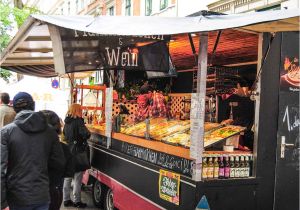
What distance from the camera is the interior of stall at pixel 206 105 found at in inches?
189

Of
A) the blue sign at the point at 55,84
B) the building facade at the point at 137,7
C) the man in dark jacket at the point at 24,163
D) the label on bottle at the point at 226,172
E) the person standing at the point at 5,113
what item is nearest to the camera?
the man in dark jacket at the point at 24,163

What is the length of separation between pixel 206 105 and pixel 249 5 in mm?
6325

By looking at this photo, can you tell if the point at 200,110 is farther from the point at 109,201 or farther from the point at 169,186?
the point at 109,201

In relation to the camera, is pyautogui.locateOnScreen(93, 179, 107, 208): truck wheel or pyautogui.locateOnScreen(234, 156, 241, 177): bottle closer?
pyautogui.locateOnScreen(234, 156, 241, 177): bottle

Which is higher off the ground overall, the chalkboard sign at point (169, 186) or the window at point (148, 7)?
the window at point (148, 7)

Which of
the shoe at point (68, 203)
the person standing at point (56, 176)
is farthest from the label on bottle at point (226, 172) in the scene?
the shoe at point (68, 203)

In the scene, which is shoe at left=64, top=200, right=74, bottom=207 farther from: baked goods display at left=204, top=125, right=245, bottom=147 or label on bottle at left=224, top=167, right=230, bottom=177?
label on bottle at left=224, top=167, right=230, bottom=177

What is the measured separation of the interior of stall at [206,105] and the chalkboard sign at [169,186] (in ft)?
0.88

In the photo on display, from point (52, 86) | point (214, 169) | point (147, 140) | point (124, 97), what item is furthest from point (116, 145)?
point (52, 86)

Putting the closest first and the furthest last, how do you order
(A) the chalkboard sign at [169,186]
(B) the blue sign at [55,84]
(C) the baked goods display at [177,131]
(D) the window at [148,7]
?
(A) the chalkboard sign at [169,186]
(C) the baked goods display at [177,131]
(B) the blue sign at [55,84]
(D) the window at [148,7]

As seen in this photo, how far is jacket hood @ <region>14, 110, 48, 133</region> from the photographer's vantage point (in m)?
3.88

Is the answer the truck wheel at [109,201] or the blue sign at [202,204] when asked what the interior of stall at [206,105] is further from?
the truck wheel at [109,201]

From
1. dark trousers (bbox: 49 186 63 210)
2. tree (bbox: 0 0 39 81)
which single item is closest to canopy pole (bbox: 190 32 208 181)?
dark trousers (bbox: 49 186 63 210)

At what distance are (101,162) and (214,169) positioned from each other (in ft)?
11.2
